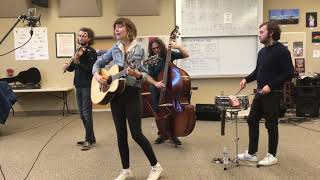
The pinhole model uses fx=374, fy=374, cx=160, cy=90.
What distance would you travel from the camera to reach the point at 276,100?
3459 mm

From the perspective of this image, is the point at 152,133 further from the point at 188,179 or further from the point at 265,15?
the point at 265,15

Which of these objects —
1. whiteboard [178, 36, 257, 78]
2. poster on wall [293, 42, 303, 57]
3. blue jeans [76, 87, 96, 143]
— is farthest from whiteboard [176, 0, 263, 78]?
blue jeans [76, 87, 96, 143]

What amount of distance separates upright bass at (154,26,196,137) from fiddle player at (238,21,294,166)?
2.42ft

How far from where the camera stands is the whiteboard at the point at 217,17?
7.04 metres

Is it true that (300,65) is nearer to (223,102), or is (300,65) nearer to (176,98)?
(176,98)

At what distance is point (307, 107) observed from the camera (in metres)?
6.36

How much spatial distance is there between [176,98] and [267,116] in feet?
3.26

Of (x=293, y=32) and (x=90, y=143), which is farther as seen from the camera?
(x=293, y=32)

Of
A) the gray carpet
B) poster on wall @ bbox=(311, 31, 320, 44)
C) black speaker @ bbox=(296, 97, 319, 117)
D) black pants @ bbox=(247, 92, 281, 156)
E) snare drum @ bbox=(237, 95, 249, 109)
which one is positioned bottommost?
the gray carpet

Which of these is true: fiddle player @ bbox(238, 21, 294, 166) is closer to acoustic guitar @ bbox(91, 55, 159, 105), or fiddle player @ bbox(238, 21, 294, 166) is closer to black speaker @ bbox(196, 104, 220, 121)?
acoustic guitar @ bbox(91, 55, 159, 105)

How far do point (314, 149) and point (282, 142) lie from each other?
0.44 m

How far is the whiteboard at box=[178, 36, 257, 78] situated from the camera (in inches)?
281

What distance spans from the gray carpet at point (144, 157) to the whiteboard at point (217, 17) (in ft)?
6.44

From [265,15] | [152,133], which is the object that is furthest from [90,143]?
[265,15]
